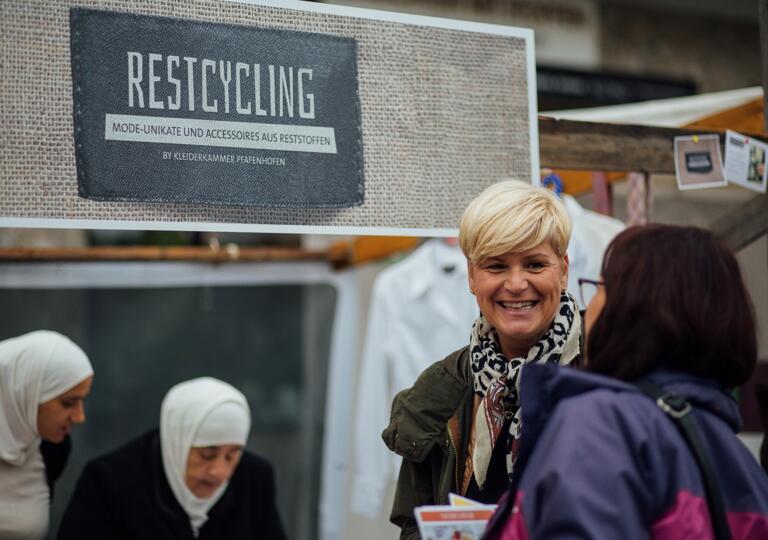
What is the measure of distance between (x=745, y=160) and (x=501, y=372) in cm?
135

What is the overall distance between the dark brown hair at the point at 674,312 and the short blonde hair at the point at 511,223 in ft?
1.28

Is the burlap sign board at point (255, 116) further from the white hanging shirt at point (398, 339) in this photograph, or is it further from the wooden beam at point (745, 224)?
the white hanging shirt at point (398, 339)

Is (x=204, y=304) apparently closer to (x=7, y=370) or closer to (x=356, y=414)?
(x=356, y=414)

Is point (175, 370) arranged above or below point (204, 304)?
below

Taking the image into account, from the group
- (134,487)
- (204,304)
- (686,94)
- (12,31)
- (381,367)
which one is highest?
(686,94)

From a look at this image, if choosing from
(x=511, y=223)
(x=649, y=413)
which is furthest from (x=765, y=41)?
(x=649, y=413)

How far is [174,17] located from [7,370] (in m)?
1.57

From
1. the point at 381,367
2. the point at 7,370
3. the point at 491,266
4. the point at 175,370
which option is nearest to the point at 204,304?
the point at 175,370

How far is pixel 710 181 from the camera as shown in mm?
2771

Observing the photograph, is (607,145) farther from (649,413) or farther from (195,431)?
(195,431)

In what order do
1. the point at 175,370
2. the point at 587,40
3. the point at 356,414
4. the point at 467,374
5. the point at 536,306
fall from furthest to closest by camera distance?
the point at 587,40 → the point at 356,414 → the point at 175,370 → the point at 467,374 → the point at 536,306

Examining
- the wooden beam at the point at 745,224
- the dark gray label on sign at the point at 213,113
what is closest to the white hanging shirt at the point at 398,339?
the wooden beam at the point at 745,224

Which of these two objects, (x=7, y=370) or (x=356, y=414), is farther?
(x=356, y=414)

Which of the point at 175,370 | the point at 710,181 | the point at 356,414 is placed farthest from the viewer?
the point at 356,414
